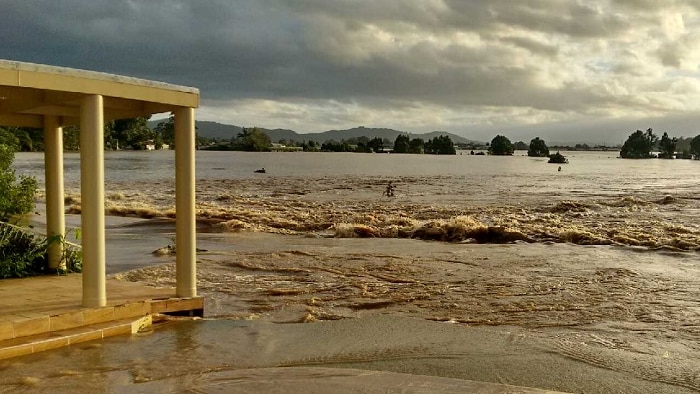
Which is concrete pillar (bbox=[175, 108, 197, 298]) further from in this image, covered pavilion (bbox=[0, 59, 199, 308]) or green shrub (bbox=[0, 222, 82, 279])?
green shrub (bbox=[0, 222, 82, 279])

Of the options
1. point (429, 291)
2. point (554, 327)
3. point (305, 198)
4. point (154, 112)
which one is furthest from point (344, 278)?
point (305, 198)

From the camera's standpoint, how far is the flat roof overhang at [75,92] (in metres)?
6.35

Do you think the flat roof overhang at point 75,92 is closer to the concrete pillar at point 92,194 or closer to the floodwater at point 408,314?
the concrete pillar at point 92,194

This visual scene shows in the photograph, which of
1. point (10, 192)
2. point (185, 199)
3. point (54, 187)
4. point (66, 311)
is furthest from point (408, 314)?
point (10, 192)

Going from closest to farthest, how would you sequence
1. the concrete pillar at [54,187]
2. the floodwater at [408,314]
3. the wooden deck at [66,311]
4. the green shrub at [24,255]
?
1. the floodwater at [408,314]
2. the wooden deck at [66,311]
3. the green shrub at [24,255]
4. the concrete pillar at [54,187]

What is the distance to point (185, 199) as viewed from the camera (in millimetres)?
8102

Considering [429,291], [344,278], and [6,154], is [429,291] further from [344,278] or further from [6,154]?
[6,154]

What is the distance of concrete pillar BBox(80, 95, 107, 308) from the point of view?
6953mm

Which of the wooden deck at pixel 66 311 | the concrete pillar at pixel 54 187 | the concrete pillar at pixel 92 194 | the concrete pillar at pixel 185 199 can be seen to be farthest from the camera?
the concrete pillar at pixel 54 187

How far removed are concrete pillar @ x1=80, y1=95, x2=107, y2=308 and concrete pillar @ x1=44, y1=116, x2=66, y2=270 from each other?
2.73 m

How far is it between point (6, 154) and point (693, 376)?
16.1m

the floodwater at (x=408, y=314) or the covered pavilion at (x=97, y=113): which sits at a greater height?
the covered pavilion at (x=97, y=113)

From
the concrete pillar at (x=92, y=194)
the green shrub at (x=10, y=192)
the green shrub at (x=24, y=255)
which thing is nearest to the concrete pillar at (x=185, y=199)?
the concrete pillar at (x=92, y=194)

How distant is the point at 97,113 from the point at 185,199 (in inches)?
64.4
